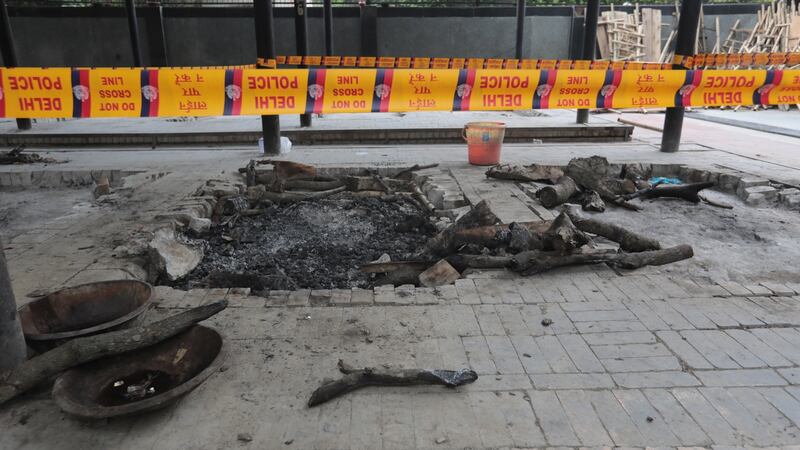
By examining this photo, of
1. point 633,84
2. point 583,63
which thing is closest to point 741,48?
point 583,63

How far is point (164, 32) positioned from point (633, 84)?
1743cm

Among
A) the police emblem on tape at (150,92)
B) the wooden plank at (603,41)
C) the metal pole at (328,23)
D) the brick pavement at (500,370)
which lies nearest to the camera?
the brick pavement at (500,370)

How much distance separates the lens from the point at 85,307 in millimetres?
3221

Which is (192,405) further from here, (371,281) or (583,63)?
(583,63)

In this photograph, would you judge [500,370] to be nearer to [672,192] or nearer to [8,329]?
[8,329]

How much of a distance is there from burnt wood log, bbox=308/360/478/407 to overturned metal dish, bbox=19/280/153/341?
1.28m

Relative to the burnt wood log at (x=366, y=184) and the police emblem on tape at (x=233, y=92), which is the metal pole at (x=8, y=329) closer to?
the burnt wood log at (x=366, y=184)

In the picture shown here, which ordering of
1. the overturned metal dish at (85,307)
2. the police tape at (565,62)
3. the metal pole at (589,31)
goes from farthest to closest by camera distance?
1. the metal pole at (589,31)
2. the police tape at (565,62)
3. the overturned metal dish at (85,307)

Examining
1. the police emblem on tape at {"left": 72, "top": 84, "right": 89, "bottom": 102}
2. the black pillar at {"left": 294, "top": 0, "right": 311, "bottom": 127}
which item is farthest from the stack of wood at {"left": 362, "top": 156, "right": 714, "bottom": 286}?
the black pillar at {"left": 294, "top": 0, "right": 311, "bottom": 127}

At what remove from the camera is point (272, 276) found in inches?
169

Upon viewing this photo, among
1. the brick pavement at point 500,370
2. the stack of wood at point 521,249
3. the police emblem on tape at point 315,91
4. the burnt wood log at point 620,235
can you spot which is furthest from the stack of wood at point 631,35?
the brick pavement at point 500,370

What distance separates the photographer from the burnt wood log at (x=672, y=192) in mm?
6359

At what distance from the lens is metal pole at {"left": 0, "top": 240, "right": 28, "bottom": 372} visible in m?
2.52

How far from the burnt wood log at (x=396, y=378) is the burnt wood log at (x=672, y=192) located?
4.49m
